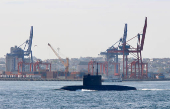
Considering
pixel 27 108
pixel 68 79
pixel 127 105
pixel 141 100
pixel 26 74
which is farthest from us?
pixel 26 74

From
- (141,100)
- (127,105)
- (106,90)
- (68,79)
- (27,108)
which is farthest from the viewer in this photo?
(68,79)

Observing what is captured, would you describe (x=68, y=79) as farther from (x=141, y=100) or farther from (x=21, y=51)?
(x=141, y=100)

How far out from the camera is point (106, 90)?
67062mm

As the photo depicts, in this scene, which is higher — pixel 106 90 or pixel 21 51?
pixel 21 51

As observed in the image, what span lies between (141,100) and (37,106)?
514 inches

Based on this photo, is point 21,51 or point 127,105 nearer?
point 127,105

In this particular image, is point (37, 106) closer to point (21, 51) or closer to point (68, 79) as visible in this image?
point (68, 79)

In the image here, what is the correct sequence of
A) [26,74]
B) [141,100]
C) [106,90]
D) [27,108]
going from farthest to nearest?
1. [26,74]
2. [106,90]
3. [141,100]
4. [27,108]

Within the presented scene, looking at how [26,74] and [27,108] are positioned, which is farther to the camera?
[26,74]

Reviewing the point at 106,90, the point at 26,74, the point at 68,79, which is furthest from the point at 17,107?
the point at 26,74

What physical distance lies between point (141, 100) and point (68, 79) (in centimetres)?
11688

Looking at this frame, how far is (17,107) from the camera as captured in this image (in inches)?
1810

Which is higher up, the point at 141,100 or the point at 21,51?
the point at 21,51

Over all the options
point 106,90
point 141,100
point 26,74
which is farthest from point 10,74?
point 141,100
